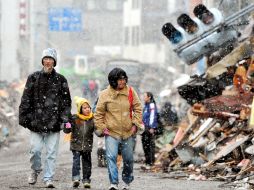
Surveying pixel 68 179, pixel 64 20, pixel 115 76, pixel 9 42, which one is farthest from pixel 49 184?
pixel 64 20

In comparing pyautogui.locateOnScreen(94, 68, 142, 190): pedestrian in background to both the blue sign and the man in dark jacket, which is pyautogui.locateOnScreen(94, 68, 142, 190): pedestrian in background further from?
the blue sign

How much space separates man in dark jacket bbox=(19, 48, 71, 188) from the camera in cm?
1284

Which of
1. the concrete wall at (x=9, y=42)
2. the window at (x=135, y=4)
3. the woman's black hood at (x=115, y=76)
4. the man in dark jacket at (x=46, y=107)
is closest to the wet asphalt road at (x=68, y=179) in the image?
the man in dark jacket at (x=46, y=107)

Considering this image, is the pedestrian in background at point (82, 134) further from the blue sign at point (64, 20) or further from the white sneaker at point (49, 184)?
the blue sign at point (64, 20)

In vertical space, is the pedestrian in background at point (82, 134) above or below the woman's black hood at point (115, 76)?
below

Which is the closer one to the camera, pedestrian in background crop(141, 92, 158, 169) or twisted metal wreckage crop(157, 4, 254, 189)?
twisted metal wreckage crop(157, 4, 254, 189)

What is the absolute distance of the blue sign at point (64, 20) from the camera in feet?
196

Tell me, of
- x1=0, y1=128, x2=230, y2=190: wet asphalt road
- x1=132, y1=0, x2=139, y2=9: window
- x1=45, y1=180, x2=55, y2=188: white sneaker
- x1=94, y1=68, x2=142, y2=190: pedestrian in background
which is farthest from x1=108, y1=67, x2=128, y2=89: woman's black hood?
x1=132, y1=0, x2=139, y2=9: window

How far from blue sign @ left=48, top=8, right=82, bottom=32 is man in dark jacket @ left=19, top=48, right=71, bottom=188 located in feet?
153

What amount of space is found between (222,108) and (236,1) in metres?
6.07

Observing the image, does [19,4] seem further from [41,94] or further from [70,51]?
[41,94]

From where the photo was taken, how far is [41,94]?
42.3ft

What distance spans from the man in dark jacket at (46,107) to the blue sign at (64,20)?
46.6 meters

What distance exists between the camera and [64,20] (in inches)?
2388
